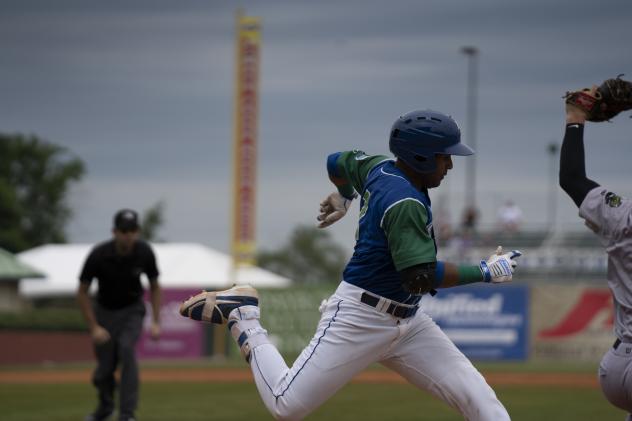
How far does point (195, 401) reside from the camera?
53.5 ft

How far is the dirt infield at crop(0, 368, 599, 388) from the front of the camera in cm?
2102

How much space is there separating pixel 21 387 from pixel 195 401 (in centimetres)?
485

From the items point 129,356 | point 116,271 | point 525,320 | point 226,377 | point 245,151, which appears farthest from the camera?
point 245,151

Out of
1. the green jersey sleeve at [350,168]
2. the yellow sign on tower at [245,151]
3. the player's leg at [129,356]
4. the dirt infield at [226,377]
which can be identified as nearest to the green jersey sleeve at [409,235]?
the green jersey sleeve at [350,168]

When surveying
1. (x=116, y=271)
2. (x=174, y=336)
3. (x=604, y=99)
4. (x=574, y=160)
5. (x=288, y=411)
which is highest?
(x=604, y=99)

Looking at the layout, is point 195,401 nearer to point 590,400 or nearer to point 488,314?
point 590,400

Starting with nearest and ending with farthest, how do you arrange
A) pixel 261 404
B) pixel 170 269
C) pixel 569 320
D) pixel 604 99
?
pixel 604 99 < pixel 261 404 < pixel 569 320 < pixel 170 269

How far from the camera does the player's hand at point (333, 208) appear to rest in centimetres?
810

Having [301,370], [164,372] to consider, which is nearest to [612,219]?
[301,370]

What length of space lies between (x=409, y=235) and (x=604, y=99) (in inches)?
54.2

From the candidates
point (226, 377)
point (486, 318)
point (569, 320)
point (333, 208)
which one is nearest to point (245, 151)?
point (486, 318)

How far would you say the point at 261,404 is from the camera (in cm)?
1541

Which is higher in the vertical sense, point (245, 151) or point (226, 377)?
point (245, 151)

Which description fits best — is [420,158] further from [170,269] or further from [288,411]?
[170,269]
